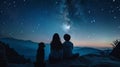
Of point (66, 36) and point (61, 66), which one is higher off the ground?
point (66, 36)

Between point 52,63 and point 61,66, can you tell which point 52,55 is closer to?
point 52,63

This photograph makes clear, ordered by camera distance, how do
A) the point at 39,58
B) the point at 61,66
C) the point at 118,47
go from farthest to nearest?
the point at 118,47 → the point at 61,66 → the point at 39,58

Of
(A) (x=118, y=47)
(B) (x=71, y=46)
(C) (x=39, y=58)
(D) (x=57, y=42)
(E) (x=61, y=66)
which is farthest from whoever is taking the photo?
(A) (x=118, y=47)

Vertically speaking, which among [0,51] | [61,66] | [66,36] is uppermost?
[66,36]

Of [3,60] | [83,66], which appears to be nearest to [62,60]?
[83,66]

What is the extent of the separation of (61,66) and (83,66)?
4.72ft

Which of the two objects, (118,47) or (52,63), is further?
(118,47)

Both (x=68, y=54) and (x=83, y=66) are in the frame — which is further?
(x=68, y=54)

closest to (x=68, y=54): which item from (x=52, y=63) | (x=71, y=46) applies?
(x=71, y=46)

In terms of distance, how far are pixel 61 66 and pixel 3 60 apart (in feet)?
12.7

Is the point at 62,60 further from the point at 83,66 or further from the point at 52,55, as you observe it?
the point at 83,66

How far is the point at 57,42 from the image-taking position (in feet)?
44.4

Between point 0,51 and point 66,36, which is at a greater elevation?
point 66,36

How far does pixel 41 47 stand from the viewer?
1178cm
